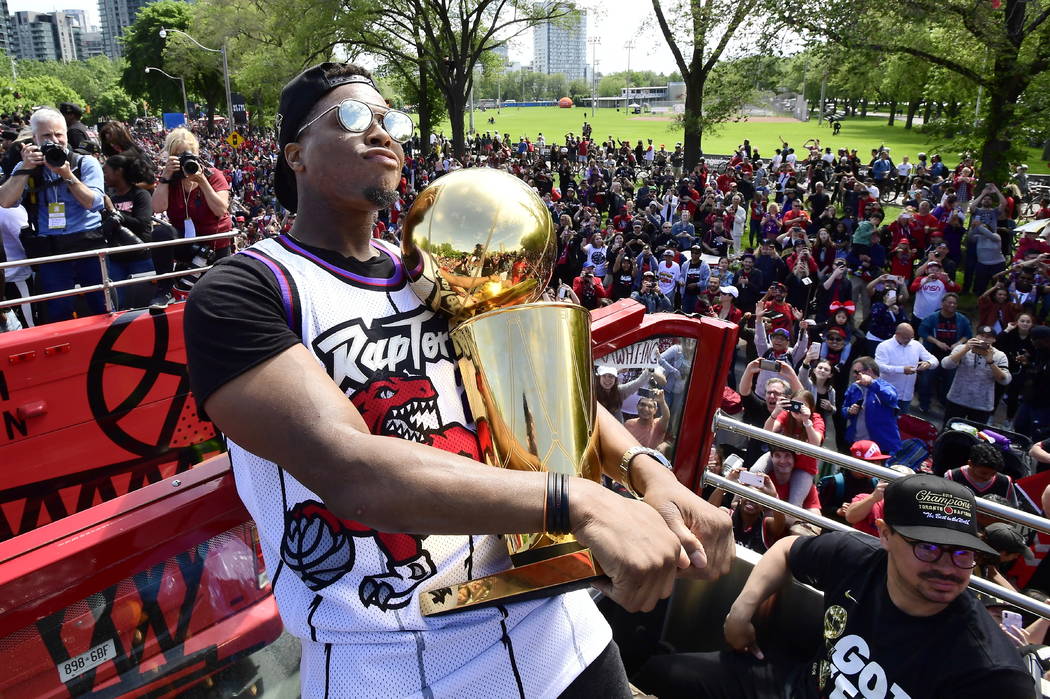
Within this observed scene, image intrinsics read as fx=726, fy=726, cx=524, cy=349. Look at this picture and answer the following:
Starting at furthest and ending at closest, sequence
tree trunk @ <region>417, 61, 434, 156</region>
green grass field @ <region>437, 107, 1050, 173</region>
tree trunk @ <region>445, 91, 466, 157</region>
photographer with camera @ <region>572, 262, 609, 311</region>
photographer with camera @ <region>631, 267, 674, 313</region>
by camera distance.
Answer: green grass field @ <region>437, 107, 1050, 173</region> → tree trunk @ <region>417, 61, 434, 156</region> → tree trunk @ <region>445, 91, 466, 157</region> → photographer with camera @ <region>572, 262, 609, 311</region> → photographer with camera @ <region>631, 267, 674, 313</region>

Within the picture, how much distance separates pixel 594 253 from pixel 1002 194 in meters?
9.36

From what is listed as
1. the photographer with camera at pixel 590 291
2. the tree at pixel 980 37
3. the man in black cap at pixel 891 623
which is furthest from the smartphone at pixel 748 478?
the tree at pixel 980 37

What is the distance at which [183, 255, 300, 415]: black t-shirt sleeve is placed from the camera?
122cm

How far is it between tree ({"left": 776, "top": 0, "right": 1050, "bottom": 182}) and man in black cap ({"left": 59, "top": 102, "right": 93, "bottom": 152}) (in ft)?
54.5

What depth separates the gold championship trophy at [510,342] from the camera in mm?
1398

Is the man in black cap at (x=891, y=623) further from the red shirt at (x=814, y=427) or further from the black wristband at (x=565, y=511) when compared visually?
the red shirt at (x=814, y=427)

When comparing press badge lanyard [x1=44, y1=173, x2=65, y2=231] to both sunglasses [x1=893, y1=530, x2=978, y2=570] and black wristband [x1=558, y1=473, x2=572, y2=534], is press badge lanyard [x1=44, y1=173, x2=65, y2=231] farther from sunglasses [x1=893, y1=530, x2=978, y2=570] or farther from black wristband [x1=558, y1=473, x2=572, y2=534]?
sunglasses [x1=893, y1=530, x2=978, y2=570]

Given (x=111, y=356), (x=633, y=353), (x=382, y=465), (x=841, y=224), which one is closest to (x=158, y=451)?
(x=111, y=356)

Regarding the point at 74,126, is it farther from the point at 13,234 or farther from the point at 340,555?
the point at 340,555

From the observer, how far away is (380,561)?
1375 millimetres

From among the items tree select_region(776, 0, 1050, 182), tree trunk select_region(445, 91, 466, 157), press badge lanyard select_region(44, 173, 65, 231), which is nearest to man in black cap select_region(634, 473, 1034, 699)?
press badge lanyard select_region(44, 173, 65, 231)

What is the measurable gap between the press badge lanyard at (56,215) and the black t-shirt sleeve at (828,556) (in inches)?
223

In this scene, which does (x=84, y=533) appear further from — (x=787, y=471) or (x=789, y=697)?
(x=787, y=471)

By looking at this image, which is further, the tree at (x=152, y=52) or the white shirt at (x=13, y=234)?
the tree at (x=152, y=52)
